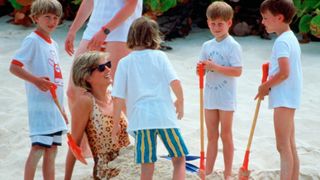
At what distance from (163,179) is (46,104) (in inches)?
30.1

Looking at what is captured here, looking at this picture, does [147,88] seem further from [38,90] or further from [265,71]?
[265,71]

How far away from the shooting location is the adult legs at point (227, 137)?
12.2 feet

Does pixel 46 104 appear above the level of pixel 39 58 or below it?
below

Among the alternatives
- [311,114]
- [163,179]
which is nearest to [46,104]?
[163,179]

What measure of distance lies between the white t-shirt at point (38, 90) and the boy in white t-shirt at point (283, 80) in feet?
3.44

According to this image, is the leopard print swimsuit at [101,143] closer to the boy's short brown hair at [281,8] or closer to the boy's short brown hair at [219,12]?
the boy's short brown hair at [219,12]

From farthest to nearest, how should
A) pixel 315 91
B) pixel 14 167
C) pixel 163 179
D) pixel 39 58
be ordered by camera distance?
pixel 315 91 → pixel 14 167 → pixel 163 179 → pixel 39 58

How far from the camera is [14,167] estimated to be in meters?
4.16

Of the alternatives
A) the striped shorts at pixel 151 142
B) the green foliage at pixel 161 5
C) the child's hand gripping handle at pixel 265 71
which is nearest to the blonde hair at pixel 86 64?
the striped shorts at pixel 151 142

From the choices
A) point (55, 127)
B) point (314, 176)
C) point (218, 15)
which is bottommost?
point (314, 176)

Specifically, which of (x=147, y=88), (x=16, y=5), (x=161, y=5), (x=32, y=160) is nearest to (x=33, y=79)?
(x=32, y=160)

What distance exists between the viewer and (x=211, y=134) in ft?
12.4

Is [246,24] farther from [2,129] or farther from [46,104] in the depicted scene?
[46,104]

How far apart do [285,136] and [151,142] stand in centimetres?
70
